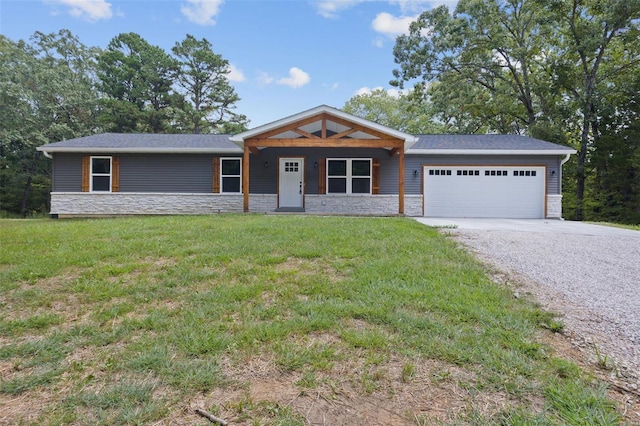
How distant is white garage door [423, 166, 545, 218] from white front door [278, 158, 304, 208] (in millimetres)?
4545

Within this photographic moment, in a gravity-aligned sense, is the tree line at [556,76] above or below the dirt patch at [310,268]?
above

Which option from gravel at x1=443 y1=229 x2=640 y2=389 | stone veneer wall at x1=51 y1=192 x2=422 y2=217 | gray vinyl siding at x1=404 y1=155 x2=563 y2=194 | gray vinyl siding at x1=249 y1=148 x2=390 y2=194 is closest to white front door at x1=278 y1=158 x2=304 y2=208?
gray vinyl siding at x1=249 y1=148 x2=390 y2=194

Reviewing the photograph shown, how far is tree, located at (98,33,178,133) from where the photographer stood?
21.6 meters

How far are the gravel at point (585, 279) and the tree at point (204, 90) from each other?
21337mm

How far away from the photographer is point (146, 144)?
456 inches

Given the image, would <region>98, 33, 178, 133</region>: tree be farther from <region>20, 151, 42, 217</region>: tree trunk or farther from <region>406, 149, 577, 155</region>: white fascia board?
<region>406, 149, 577, 155</region>: white fascia board

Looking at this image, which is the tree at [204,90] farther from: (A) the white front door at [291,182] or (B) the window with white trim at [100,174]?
(A) the white front door at [291,182]

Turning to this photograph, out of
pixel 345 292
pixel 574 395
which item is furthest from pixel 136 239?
pixel 574 395

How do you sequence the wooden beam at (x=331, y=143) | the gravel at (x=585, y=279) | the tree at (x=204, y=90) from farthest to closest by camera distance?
the tree at (x=204, y=90)
the wooden beam at (x=331, y=143)
the gravel at (x=585, y=279)

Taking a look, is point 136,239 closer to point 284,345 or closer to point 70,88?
point 284,345

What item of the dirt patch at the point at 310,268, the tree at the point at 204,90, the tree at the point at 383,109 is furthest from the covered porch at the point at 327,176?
the tree at the point at 383,109

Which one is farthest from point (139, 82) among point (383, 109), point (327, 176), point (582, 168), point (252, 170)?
point (582, 168)

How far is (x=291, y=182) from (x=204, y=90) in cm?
1640

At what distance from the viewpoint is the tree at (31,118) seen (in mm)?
18484
